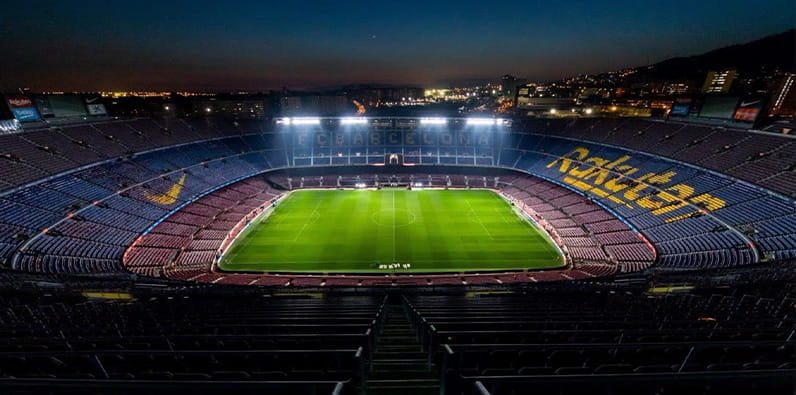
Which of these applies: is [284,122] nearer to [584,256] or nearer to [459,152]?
[459,152]

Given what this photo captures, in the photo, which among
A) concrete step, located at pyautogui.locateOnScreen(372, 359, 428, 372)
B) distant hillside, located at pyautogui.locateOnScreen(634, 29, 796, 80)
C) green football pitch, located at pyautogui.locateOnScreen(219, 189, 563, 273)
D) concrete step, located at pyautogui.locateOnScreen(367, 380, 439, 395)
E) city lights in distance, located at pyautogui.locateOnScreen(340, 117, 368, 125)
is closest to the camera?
concrete step, located at pyautogui.locateOnScreen(367, 380, 439, 395)

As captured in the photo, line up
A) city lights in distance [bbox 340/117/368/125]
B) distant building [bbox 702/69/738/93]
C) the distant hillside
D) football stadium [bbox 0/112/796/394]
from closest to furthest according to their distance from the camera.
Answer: football stadium [bbox 0/112/796/394] → city lights in distance [bbox 340/117/368/125] → distant building [bbox 702/69/738/93] → the distant hillside

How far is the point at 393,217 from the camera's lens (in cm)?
4391

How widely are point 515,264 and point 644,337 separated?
24602 millimetres

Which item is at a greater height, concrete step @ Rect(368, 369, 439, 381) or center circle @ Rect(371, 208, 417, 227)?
concrete step @ Rect(368, 369, 439, 381)

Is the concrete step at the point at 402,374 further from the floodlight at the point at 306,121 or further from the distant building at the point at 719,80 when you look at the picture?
the distant building at the point at 719,80

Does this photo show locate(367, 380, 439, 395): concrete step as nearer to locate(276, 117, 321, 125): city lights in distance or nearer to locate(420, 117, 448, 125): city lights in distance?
locate(420, 117, 448, 125): city lights in distance

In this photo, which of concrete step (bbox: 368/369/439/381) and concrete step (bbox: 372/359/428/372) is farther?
concrete step (bbox: 372/359/428/372)

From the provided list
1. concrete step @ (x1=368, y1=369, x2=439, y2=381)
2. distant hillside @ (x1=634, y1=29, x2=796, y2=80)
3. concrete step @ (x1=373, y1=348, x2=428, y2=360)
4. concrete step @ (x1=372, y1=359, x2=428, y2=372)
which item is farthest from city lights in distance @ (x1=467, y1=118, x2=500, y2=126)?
distant hillside @ (x1=634, y1=29, x2=796, y2=80)

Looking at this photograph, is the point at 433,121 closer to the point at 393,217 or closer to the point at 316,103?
the point at 393,217

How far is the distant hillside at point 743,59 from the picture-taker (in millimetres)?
136000

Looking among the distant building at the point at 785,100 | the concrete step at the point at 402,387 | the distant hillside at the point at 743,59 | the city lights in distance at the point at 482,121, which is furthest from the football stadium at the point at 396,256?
the distant hillside at the point at 743,59

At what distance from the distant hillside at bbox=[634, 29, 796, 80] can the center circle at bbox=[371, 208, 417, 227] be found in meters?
152

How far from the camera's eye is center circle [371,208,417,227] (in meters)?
41.9
